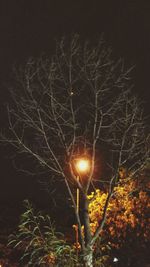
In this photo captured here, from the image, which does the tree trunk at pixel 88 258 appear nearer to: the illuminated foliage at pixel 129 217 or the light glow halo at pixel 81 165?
the light glow halo at pixel 81 165

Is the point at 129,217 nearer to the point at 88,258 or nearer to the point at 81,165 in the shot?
the point at 81,165

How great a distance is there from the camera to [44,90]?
19.1 metres

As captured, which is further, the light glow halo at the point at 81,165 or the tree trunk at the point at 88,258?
the light glow halo at the point at 81,165

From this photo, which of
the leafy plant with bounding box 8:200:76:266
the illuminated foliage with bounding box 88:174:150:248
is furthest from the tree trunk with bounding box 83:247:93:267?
the illuminated foliage with bounding box 88:174:150:248

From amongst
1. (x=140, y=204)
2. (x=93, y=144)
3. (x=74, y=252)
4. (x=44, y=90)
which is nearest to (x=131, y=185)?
(x=140, y=204)

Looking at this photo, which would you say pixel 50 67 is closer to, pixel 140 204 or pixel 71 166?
pixel 71 166

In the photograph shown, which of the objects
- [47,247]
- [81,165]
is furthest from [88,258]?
[81,165]

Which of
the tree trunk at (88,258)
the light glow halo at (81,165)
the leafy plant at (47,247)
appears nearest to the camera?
the leafy plant at (47,247)

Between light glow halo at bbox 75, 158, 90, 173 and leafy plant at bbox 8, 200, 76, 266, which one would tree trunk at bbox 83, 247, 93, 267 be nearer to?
leafy plant at bbox 8, 200, 76, 266

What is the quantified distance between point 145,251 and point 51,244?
15.6 metres

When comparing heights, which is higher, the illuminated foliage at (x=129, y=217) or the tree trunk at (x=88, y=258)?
the illuminated foliage at (x=129, y=217)

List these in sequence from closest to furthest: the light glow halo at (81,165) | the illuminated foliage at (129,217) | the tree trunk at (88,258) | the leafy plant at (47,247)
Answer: the leafy plant at (47,247) < the tree trunk at (88,258) < the light glow halo at (81,165) < the illuminated foliage at (129,217)

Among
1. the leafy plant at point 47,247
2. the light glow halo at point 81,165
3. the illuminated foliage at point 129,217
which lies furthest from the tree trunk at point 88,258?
the illuminated foliage at point 129,217

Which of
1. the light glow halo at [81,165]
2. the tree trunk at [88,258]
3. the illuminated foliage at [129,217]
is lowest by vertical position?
the tree trunk at [88,258]
